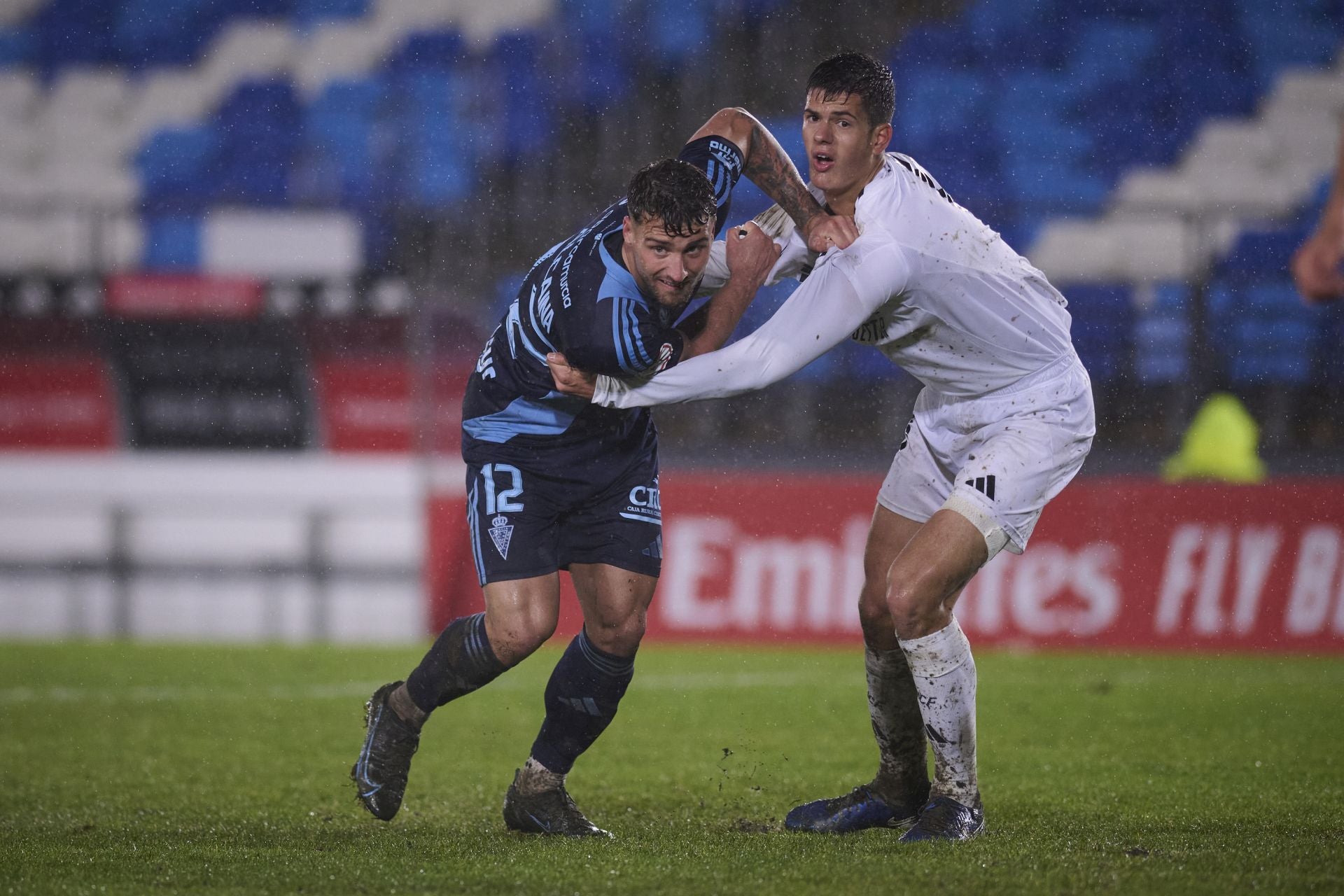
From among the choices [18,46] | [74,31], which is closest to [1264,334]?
[74,31]

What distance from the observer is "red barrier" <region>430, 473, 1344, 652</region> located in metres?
8.89

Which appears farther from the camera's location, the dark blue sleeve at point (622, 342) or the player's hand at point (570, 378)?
the player's hand at point (570, 378)

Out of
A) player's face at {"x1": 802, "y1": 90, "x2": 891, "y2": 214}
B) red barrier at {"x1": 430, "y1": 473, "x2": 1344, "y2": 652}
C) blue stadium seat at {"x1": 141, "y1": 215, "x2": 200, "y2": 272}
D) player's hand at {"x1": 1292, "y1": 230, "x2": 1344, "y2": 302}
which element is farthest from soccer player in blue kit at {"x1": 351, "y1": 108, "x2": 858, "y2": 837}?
blue stadium seat at {"x1": 141, "y1": 215, "x2": 200, "y2": 272}

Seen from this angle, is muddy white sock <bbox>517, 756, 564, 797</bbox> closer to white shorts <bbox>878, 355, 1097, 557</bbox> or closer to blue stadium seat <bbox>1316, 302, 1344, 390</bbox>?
white shorts <bbox>878, 355, 1097, 557</bbox>

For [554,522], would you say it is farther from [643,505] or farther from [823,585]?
[823,585]

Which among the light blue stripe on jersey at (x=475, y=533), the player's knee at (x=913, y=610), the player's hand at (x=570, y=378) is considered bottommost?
the player's knee at (x=913, y=610)

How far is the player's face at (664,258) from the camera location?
159 inches

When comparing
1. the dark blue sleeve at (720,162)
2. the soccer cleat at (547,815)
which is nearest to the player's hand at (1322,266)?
the dark blue sleeve at (720,162)

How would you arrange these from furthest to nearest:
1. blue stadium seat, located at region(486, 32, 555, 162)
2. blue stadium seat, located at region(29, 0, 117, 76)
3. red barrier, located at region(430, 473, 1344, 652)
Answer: blue stadium seat, located at region(29, 0, 117, 76) → blue stadium seat, located at region(486, 32, 555, 162) → red barrier, located at region(430, 473, 1344, 652)

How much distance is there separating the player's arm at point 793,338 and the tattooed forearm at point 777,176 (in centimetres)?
39

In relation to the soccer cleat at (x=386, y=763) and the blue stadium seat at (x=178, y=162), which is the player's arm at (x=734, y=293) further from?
the blue stadium seat at (x=178, y=162)

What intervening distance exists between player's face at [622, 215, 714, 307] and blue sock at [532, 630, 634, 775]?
1.15 metres

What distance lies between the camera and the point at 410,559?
33.6ft

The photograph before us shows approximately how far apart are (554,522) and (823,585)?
4903 millimetres
